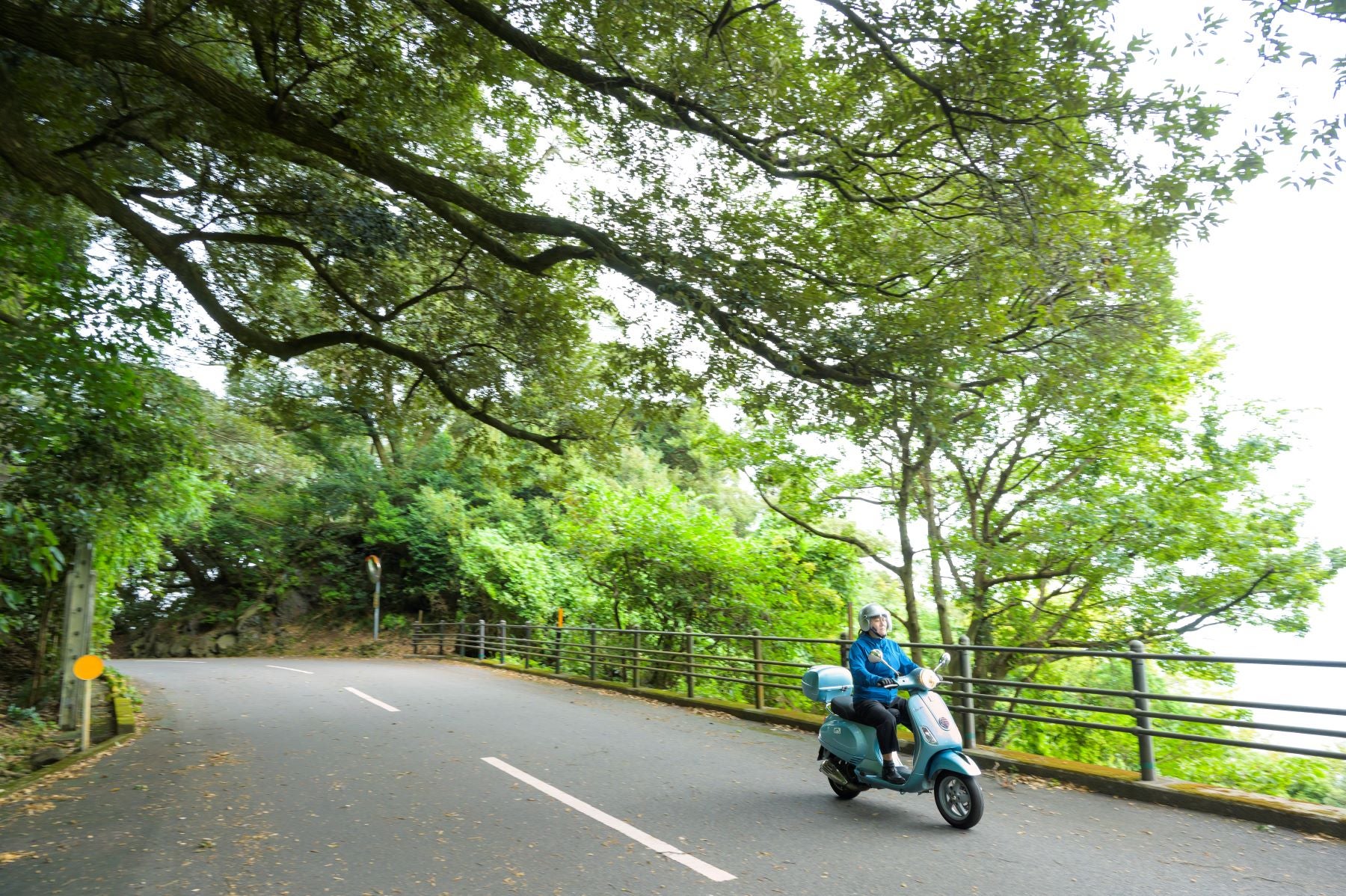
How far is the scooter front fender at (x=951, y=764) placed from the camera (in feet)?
20.7

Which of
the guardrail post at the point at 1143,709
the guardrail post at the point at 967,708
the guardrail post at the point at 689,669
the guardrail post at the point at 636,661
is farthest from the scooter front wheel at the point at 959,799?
the guardrail post at the point at 636,661

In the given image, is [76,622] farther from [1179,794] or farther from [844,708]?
[1179,794]

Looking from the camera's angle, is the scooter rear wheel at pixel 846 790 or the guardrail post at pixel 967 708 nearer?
the scooter rear wheel at pixel 846 790

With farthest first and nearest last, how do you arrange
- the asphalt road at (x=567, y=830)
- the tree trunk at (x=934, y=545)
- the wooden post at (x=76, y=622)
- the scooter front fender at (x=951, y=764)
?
the tree trunk at (x=934, y=545)
the wooden post at (x=76, y=622)
the scooter front fender at (x=951, y=764)
the asphalt road at (x=567, y=830)

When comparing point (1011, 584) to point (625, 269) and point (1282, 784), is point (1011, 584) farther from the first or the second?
point (625, 269)

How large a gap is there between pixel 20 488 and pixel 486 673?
489 inches

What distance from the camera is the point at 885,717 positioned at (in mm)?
6801

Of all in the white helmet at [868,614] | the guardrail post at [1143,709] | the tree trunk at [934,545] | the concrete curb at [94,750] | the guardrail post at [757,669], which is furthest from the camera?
the tree trunk at [934,545]

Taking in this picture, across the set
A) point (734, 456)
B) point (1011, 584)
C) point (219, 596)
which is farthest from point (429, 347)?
point (219, 596)

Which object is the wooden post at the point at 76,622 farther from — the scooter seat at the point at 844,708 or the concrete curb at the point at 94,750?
the scooter seat at the point at 844,708

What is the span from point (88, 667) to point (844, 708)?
8.33m

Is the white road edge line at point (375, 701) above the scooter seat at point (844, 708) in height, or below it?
below

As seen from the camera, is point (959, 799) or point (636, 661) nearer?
point (959, 799)

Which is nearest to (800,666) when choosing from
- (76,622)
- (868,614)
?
(868,614)
